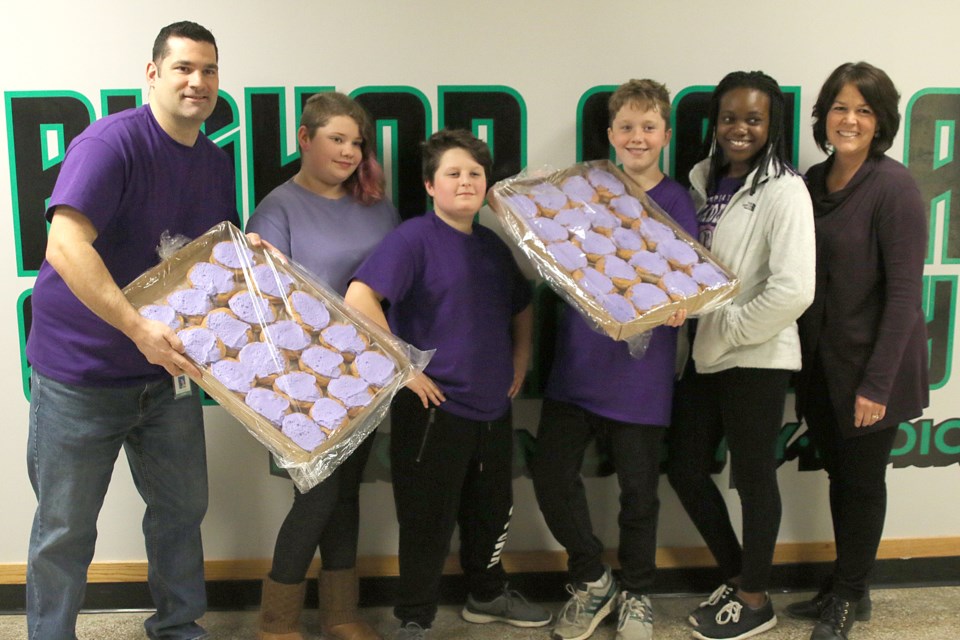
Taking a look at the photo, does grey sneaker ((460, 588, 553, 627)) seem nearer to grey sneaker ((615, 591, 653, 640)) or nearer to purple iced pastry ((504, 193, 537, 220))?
grey sneaker ((615, 591, 653, 640))

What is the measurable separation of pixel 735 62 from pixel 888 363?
980 millimetres

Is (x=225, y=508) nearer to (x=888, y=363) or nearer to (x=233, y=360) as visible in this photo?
(x=233, y=360)

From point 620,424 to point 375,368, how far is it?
2.32 ft

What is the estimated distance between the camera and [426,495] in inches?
82.5

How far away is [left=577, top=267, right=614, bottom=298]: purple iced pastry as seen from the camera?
1.93 m

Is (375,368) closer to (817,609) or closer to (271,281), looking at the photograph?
(271,281)

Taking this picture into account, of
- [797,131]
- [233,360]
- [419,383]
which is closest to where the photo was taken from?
[233,360]

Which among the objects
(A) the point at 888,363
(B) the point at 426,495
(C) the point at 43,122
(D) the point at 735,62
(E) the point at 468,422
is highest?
(D) the point at 735,62

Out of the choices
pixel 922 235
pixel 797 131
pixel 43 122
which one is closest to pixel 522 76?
pixel 797 131

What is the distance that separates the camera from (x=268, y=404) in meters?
1.75

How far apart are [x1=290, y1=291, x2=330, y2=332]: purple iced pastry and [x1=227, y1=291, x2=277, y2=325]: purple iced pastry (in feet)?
0.18

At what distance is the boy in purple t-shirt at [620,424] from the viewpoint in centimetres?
213

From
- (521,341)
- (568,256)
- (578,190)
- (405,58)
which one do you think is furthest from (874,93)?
(405,58)

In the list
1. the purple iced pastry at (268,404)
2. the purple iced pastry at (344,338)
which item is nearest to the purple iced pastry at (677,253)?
the purple iced pastry at (344,338)
